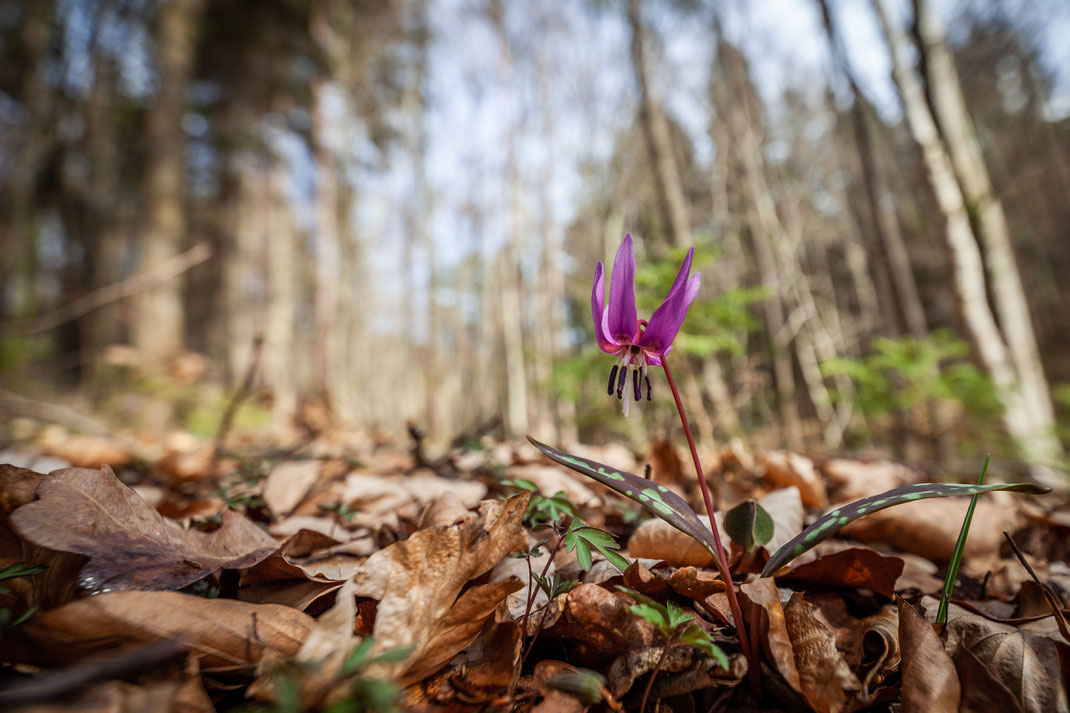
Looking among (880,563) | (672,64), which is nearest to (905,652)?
(880,563)

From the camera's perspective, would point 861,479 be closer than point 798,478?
No

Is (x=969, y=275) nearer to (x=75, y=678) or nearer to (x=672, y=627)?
(x=672, y=627)

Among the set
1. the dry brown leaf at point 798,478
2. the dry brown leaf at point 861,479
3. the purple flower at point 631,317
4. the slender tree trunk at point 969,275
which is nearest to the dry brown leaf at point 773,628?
the purple flower at point 631,317

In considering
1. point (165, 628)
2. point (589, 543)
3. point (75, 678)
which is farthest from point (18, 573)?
point (589, 543)

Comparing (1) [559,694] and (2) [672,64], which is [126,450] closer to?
(1) [559,694]

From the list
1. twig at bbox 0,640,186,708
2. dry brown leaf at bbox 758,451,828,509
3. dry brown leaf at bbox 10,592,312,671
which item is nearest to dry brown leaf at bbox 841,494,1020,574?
dry brown leaf at bbox 758,451,828,509
